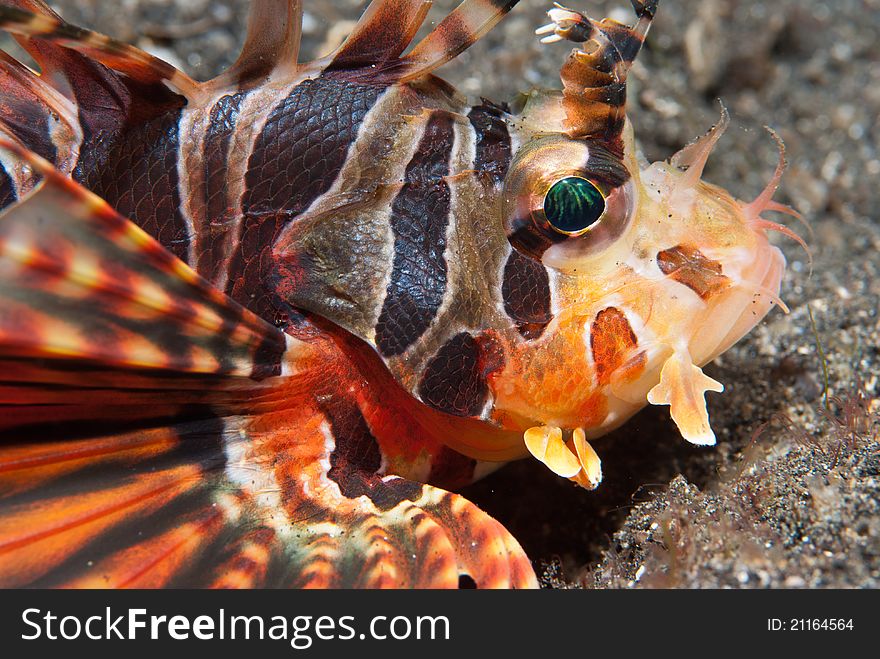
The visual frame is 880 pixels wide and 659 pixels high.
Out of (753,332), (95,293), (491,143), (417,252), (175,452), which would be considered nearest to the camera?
(95,293)

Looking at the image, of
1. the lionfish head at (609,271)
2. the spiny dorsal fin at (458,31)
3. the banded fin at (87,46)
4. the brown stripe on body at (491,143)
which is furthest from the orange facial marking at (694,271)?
the banded fin at (87,46)

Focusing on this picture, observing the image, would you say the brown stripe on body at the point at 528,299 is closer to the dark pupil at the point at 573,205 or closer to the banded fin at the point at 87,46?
the dark pupil at the point at 573,205

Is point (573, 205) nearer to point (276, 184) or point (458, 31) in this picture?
point (458, 31)

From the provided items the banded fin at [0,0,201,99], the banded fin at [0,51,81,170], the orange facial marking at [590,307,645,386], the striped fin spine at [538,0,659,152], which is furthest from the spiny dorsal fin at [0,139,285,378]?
the striped fin spine at [538,0,659,152]

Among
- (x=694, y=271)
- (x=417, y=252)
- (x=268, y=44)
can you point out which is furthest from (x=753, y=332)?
(x=268, y=44)

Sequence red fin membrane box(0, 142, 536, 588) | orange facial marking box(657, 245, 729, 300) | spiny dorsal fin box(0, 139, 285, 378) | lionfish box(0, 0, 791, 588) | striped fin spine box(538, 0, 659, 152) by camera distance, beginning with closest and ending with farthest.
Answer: spiny dorsal fin box(0, 139, 285, 378)
red fin membrane box(0, 142, 536, 588)
lionfish box(0, 0, 791, 588)
striped fin spine box(538, 0, 659, 152)
orange facial marking box(657, 245, 729, 300)

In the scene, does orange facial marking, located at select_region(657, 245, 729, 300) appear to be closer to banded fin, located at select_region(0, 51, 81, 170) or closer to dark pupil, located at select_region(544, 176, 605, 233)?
dark pupil, located at select_region(544, 176, 605, 233)
